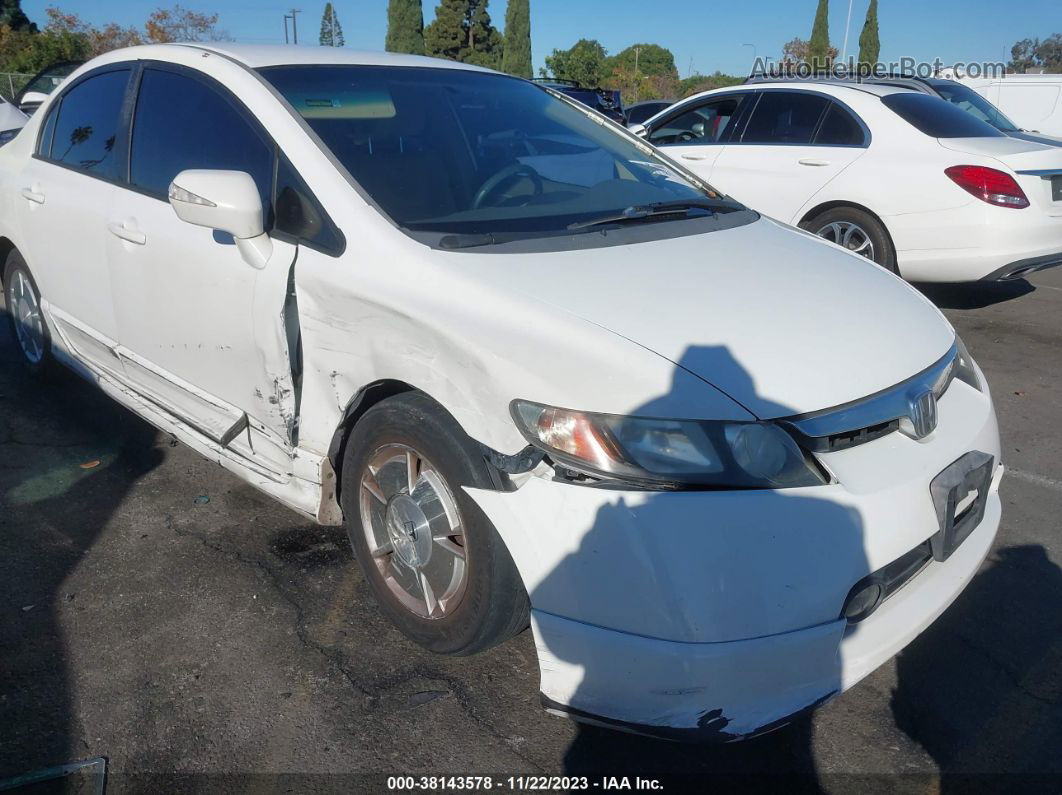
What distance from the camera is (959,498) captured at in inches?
89.4

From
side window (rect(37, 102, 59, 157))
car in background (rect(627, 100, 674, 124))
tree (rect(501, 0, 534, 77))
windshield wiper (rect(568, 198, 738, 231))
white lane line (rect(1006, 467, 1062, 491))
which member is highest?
tree (rect(501, 0, 534, 77))

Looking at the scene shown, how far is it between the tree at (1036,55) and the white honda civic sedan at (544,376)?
175ft

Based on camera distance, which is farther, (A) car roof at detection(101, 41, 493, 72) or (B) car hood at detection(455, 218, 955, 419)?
(A) car roof at detection(101, 41, 493, 72)

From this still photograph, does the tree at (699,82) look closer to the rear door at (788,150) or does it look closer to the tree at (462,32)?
the tree at (462,32)

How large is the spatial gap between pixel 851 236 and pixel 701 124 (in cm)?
214

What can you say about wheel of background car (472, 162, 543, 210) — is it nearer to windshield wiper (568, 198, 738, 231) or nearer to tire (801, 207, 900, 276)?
windshield wiper (568, 198, 738, 231)

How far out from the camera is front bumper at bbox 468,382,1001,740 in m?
1.94

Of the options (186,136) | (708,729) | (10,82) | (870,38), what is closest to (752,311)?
(708,729)

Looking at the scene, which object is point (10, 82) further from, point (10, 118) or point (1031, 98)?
point (1031, 98)

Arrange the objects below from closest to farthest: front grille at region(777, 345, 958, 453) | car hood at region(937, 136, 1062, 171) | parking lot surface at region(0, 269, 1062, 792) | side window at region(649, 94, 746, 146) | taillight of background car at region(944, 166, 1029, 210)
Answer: front grille at region(777, 345, 958, 453) < parking lot surface at region(0, 269, 1062, 792) < taillight of background car at region(944, 166, 1029, 210) < car hood at region(937, 136, 1062, 171) < side window at region(649, 94, 746, 146)

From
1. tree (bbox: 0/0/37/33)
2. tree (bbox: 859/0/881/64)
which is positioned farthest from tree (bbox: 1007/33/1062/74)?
tree (bbox: 0/0/37/33)

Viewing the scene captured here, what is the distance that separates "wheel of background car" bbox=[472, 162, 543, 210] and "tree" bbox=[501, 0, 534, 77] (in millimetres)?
42107

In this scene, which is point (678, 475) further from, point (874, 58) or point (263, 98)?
point (874, 58)

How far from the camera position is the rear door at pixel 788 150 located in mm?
6840
